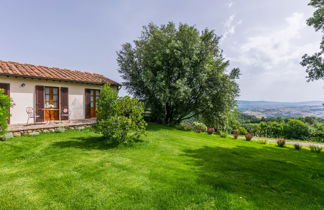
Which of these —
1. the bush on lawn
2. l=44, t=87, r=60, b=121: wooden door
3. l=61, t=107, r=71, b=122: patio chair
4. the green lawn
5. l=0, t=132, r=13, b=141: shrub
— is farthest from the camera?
l=61, t=107, r=71, b=122: patio chair

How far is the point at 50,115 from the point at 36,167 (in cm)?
731

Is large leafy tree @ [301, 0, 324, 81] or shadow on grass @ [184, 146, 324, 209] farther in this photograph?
large leafy tree @ [301, 0, 324, 81]

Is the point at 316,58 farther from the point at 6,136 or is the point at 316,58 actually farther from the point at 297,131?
the point at 297,131

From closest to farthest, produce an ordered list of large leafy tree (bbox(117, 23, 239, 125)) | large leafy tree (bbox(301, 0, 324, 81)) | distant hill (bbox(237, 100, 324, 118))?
large leafy tree (bbox(301, 0, 324, 81)) → large leafy tree (bbox(117, 23, 239, 125)) → distant hill (bbox(237, 100, 324, 118))

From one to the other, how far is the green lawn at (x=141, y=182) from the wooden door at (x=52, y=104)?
475 centimetres

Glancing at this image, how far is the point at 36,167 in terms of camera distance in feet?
14.1

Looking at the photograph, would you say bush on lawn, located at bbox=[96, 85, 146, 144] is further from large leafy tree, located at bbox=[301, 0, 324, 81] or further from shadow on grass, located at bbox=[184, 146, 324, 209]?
large leafy tree, located at bbox=[301, 0, 324, 81]

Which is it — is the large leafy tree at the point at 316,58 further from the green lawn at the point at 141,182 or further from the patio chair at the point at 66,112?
the patio chair at the point at 66,112

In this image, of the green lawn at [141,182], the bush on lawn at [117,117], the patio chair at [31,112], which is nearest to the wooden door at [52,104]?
the patio chair at [31,112]

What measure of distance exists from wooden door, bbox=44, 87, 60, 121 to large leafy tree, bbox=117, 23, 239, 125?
6197mm

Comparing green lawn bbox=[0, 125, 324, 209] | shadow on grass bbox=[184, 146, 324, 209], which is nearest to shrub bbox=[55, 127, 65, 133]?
green lawn bbox=[0, 125, 324, 209]

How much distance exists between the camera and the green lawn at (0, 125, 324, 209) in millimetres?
2889

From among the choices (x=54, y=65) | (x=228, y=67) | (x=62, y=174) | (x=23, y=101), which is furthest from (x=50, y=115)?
(x=228, y=67)

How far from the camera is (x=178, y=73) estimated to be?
1352 cm
